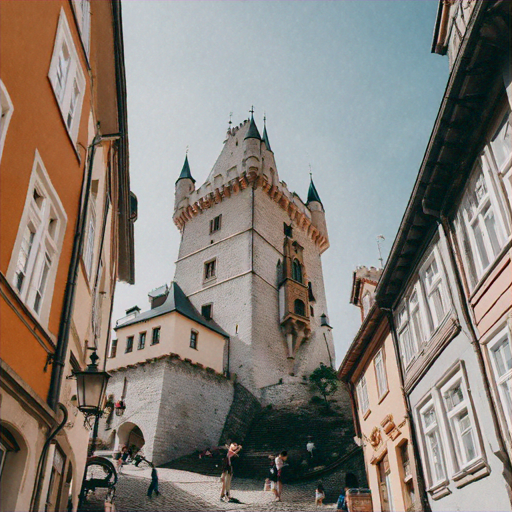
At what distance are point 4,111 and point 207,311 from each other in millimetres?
35512

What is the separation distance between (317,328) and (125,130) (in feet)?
110

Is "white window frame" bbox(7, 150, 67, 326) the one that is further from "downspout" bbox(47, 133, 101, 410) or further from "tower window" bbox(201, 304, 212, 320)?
"tower window" bbox(201, 304, 212, 320)

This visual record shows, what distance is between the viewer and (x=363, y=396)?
16.0 metres

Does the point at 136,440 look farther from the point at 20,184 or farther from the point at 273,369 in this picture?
the point at 20,184

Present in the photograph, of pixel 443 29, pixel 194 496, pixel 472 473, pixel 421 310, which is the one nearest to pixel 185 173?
pixel 194 496

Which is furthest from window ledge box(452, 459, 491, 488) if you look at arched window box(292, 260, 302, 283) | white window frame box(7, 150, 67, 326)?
arched window box(292, 260, 302, 283)

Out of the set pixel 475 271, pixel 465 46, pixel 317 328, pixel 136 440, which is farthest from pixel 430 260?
pixel 317 328

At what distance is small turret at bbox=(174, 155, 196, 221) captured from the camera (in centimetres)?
4963

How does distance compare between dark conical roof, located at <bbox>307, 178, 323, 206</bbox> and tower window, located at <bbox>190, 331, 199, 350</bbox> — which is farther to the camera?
dark conical roof, located at <bbox>307, 178, 323, 206</bbox>

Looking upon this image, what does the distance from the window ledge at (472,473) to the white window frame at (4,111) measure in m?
7.56

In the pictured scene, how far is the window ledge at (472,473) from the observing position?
7.69 metres

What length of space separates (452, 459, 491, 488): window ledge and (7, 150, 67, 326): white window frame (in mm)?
6545

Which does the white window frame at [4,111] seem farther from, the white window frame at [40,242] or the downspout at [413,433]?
the downspout at [413,433]

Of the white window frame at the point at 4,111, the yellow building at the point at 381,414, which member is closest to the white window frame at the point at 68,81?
the white window frame at the point at 4,111
